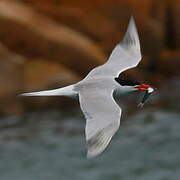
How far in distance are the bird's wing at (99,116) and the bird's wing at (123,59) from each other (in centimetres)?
93

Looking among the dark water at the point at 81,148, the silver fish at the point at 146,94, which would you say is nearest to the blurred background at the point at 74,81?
the dark water at the point at 81,148

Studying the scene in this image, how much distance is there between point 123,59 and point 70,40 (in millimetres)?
8060

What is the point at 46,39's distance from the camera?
54.2ft

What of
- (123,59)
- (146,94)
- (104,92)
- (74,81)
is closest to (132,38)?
(123,59)

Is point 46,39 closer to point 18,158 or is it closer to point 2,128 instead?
point 2,128

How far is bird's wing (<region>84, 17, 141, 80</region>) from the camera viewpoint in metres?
8.03

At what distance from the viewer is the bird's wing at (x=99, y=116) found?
18.8ft

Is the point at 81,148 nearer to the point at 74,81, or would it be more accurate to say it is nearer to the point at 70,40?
the point at 74,81

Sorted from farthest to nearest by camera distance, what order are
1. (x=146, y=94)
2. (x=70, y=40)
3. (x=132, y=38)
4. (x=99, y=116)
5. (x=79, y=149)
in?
1. (x=70, y=40)
2. (x=79, y=149)
3. (x=132, y=38)
4. (x=146, y=94)
5. (x=99, y=116)

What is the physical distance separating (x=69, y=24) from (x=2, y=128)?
449cm

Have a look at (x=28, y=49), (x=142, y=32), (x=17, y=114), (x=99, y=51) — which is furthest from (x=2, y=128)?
(x=142, y=32)

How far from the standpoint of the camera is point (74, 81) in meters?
15.6

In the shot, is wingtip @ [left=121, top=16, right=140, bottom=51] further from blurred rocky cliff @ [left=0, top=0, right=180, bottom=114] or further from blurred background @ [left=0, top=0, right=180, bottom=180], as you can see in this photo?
A: blurred rocky cliff @ [left=0, top=0, right=180, bottom=114]

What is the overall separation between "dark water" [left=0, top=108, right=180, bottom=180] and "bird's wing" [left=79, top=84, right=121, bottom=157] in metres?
6.39
